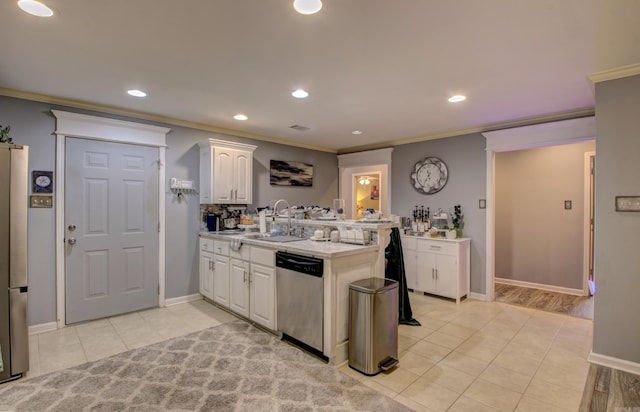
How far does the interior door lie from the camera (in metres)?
3.51

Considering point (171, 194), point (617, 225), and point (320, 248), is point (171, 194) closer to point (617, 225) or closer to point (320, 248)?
point (320, 248)

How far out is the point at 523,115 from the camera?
12.8 feet

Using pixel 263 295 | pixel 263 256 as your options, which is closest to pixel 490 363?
pixel 263 295

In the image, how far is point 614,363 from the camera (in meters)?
2.59

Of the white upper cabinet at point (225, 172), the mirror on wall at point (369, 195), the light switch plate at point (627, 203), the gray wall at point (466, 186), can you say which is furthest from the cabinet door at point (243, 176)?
the mirror on wall at point (369, 195)

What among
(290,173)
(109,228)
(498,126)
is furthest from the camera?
(290,173)

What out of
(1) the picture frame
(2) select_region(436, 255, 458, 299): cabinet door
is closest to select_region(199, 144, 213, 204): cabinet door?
(1) the picture frame

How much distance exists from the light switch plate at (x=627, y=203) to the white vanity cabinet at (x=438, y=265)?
6.31ft

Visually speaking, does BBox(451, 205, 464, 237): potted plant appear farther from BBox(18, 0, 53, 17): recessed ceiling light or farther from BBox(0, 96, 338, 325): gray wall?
BBox(18, 0, 53, 17): recessed ceiling light

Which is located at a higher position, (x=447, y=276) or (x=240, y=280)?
(x=240, y=280)

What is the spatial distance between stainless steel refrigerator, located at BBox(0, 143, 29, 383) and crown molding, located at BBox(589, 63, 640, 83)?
4.65m

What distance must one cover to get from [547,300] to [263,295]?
13.2ft

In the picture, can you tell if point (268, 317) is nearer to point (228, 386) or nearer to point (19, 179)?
point (228, 386)

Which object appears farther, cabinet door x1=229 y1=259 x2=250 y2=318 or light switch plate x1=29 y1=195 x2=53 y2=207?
cabinet door x1=229 y1=259 x2=250 y2=318
